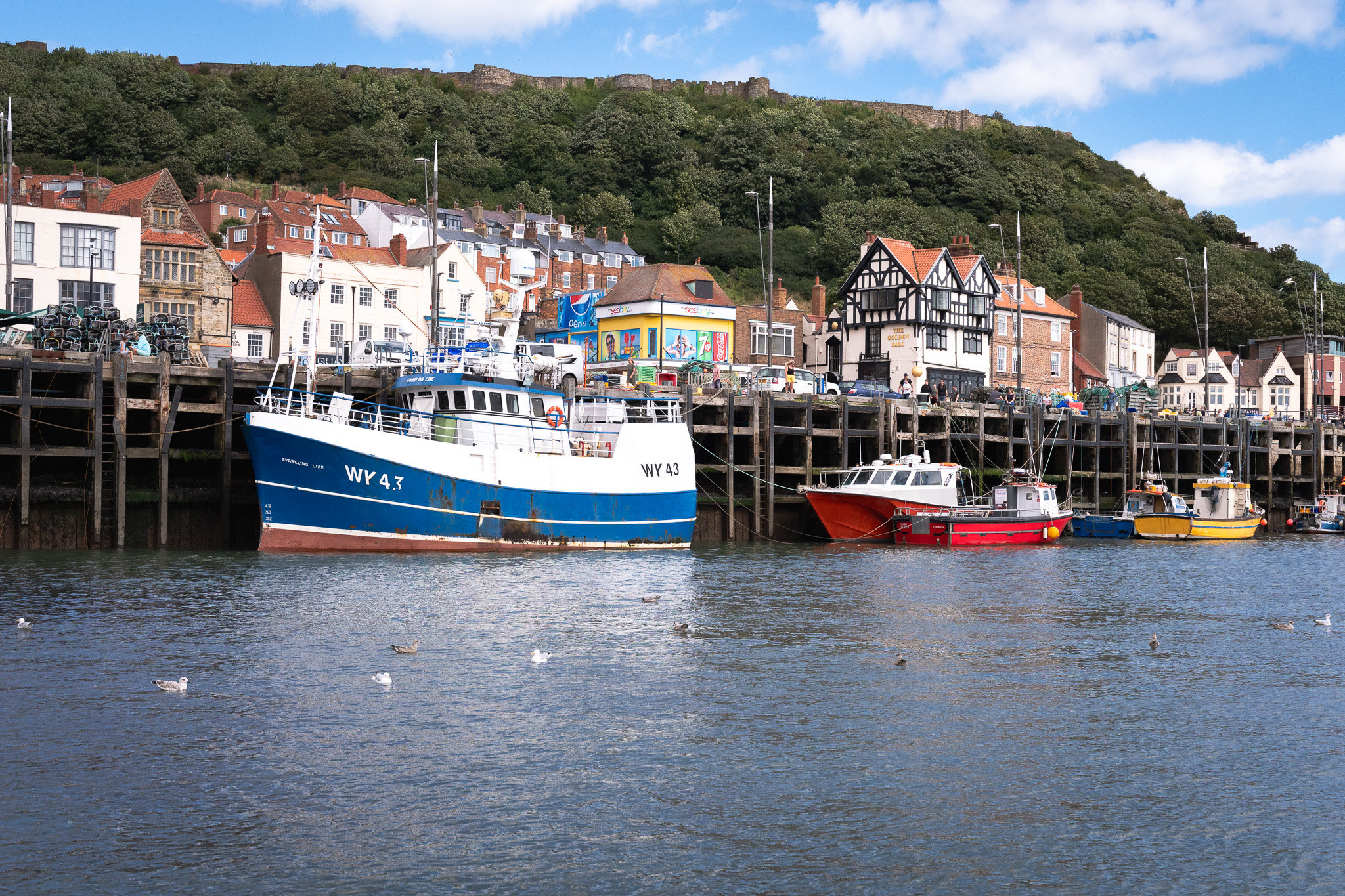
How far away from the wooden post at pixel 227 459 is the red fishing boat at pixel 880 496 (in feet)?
61.5

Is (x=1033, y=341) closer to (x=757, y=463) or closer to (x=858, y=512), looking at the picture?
(x=858, y=512)

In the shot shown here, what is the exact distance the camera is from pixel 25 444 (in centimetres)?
3136

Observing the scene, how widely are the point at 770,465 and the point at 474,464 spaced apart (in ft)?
42.9

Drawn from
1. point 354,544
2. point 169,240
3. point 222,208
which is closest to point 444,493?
point 354,544

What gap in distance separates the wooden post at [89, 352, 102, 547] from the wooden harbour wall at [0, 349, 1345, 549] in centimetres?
5

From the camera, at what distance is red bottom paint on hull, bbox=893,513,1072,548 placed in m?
43.7

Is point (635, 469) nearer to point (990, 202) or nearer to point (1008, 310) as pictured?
point (1008, 310)

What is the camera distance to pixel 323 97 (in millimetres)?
137500

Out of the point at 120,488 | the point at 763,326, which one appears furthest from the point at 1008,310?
the point at 120,488

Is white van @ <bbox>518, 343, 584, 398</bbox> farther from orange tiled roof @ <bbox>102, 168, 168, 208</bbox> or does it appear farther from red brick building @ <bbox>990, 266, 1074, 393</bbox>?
red brick building @ <bbox>990, 266, 1074, 393</bbox>

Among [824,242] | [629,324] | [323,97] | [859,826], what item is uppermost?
[323,97]

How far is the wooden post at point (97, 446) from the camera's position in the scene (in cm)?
3231

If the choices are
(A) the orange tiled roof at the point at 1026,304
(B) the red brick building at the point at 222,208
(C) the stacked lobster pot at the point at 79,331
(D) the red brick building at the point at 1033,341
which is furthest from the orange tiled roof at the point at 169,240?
(A) the orange tiled roof at the point at 1026,304

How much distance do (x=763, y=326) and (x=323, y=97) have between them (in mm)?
84795
